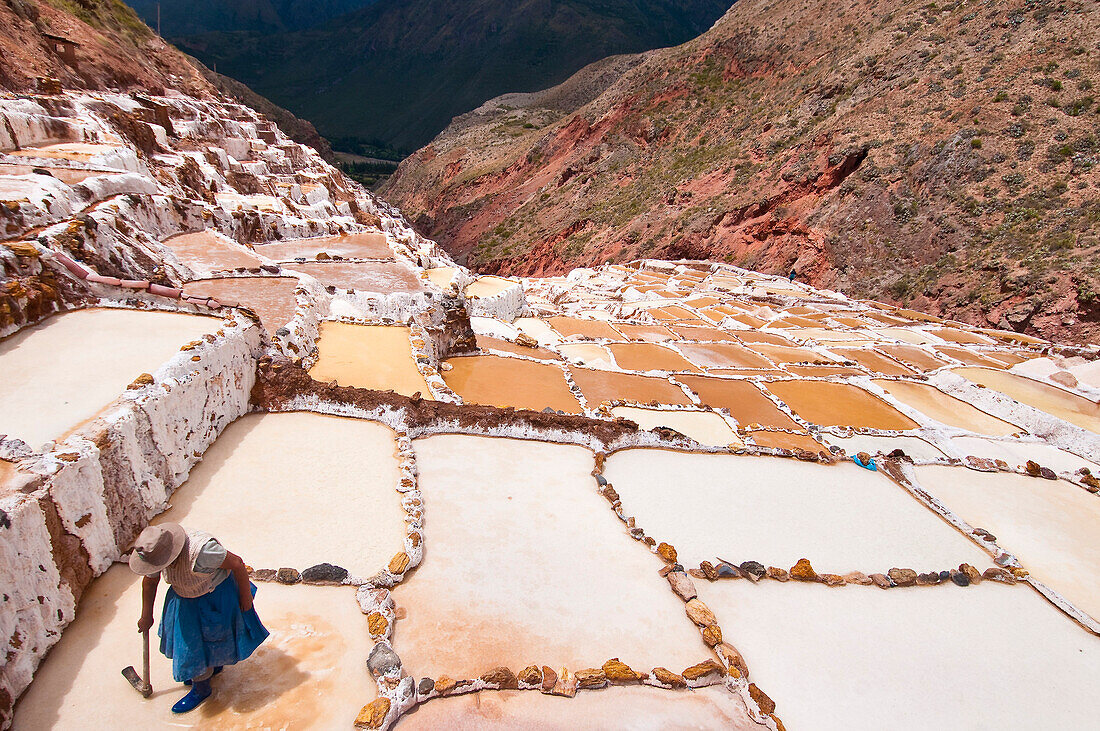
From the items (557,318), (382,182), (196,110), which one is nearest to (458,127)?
(382,182)

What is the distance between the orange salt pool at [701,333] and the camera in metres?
17.0

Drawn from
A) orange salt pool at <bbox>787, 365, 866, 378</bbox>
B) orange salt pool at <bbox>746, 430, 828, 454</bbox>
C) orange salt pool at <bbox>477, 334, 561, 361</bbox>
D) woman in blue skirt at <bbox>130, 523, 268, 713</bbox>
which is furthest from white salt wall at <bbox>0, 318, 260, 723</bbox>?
orange salt pool at <bbox>787, 365, 866, 378</bbox>

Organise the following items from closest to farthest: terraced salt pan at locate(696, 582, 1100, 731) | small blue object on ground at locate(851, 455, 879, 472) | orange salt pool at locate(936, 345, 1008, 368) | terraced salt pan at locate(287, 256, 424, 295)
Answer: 1. terraced salt pan at locate(696, 582, 1100, 731)
2. small blue object on ground at locate(851, 455, 879, 472)
3. terraced salt pan at locate(287, 256, 424, 295)
4. orange salt pool at locate(936, 345, 1008, 368)

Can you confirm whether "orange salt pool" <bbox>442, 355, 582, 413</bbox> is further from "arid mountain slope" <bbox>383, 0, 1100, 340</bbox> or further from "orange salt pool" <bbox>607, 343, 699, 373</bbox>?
"arid mountain slope" <bbox>383, 0, 1100, 340</bbox>

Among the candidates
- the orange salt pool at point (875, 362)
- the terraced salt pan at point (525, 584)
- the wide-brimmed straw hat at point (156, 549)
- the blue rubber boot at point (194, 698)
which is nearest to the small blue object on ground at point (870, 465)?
the terraced salt pan at point (525, 584)

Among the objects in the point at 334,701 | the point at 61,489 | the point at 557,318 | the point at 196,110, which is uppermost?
the point at 196,110

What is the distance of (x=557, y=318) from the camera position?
1820 centimetres

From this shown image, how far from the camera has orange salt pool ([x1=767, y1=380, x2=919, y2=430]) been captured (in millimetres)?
11078

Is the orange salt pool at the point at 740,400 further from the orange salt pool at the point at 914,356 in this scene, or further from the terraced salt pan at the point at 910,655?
the orange salt pool at the point at 914,356

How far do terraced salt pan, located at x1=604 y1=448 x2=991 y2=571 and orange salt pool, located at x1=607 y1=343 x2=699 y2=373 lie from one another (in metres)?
5.77

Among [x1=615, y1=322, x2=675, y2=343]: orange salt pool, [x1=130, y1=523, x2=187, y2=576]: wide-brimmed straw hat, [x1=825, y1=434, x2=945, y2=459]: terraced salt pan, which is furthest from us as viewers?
[x1=615, y1=322, x2=675, y2=343]: orange salt pool

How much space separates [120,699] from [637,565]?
4.14 metres

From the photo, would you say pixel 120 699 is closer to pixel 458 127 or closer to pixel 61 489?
pixel 61 489

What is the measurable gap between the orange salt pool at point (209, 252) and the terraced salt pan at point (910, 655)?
11.6 meters
